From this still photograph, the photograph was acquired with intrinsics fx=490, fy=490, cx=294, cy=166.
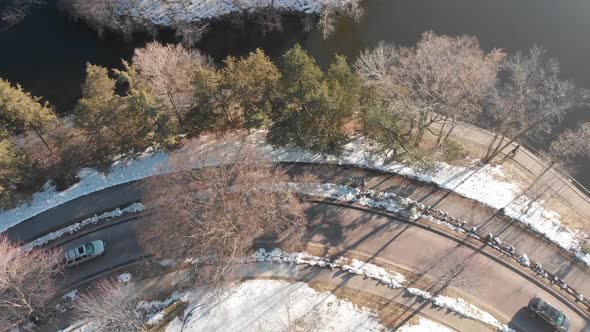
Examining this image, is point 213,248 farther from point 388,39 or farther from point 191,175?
point 388,39

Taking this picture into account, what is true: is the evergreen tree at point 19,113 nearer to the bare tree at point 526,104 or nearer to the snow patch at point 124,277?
the snow patch at point 124,277

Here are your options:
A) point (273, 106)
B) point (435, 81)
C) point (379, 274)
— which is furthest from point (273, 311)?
point (435, 81)

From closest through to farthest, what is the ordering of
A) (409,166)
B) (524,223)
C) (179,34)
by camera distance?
1. (524,223)
2. (409,166)
3. (179,34)

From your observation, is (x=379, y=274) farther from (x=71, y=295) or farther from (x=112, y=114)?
(x=112, y=114)

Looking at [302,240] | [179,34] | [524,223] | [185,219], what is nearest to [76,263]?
[185,219]

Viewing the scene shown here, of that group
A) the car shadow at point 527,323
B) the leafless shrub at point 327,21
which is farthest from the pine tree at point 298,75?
the car shadow at point 527,323

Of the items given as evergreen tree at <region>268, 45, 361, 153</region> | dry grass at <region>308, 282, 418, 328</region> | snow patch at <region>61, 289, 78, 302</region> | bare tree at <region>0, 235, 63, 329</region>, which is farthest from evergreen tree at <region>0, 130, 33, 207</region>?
dry grass at <region>308, 282, 418, 328</region>
